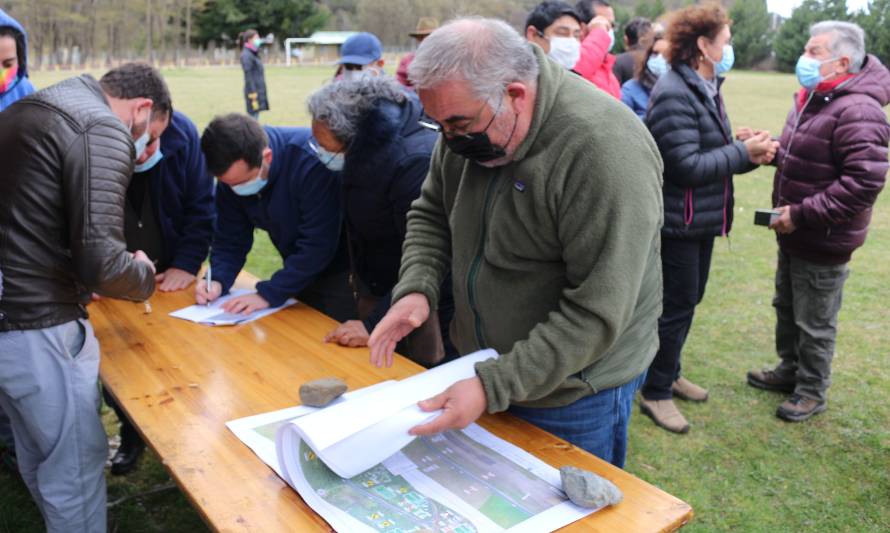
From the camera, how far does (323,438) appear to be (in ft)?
4.49

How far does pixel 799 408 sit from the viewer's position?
3551 millimetres

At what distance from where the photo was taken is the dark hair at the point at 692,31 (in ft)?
10.3

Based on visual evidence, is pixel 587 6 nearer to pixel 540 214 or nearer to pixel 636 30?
pixel 636 30

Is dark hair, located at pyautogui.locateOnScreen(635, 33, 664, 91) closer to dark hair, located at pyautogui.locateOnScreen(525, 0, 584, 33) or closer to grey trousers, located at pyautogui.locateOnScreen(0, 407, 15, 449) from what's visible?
dark hair, located at pyautogui.locateOnScreen(525, 0, 584, 33)

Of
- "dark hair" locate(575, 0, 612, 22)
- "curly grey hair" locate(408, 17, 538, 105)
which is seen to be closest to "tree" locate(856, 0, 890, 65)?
"dark hair" locate(575, 0, 612, 22)

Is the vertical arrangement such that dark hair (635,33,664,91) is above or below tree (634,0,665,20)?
below

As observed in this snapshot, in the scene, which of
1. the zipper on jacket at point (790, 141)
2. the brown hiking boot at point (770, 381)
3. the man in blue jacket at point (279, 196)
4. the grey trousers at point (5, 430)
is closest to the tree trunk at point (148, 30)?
the grey trousers at point (5, 430)

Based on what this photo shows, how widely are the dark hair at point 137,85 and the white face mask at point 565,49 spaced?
86.5 inches

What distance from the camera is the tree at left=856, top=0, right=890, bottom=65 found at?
26.7 metres

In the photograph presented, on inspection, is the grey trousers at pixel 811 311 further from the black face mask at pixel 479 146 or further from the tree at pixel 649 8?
the tree at pixel 649 8

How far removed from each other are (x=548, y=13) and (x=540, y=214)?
2887 mm

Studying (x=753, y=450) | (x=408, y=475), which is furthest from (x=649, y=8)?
(x=408, y=475)

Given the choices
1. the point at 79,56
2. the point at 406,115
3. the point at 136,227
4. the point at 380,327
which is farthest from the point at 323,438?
the point at 79,56

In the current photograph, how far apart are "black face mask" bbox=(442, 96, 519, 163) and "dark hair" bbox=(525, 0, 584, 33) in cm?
277
